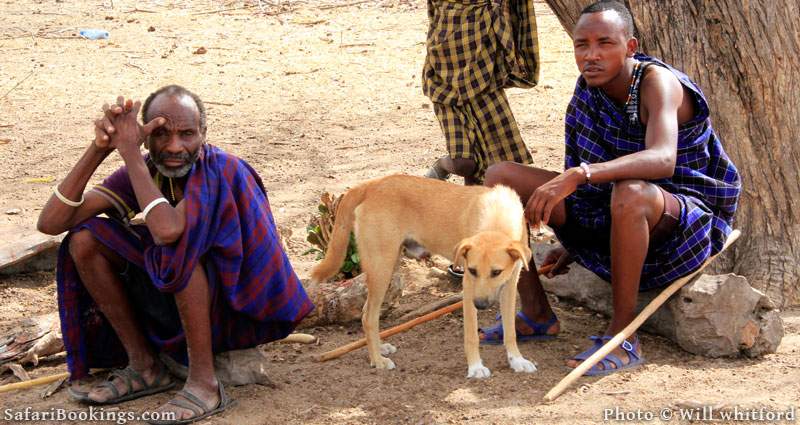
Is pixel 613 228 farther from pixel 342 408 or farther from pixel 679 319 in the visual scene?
pixel 342 408

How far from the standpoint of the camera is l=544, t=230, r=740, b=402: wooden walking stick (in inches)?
161

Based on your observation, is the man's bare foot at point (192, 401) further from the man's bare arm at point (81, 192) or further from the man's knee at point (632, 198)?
the man's knee at point (632, 198)

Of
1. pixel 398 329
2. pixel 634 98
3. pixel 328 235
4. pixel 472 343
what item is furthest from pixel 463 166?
pixel 472 343

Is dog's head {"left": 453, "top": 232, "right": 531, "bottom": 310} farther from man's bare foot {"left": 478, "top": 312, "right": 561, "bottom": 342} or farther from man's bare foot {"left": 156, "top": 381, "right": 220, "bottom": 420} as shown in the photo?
man's bare foot {"left": 156, "top": 381, "right": 220, "bottom": 420}

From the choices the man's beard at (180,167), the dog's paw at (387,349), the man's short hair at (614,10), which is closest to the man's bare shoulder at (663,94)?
the man's short hair at (614,10)

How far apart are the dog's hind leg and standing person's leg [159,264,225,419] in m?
0.82

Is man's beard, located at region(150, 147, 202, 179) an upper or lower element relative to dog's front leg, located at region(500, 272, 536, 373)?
upper

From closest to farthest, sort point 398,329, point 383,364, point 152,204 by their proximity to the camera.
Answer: point 152,204 → point 383,364 → point 398,329

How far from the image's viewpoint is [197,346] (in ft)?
13.3

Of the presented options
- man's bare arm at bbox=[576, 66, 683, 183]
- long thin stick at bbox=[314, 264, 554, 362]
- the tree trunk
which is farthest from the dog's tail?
the tree trunk

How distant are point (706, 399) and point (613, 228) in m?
0.81

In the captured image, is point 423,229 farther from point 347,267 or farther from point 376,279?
point 347,267

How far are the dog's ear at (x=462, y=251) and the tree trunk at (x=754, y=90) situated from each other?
1.73 m

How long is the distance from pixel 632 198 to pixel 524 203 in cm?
66
